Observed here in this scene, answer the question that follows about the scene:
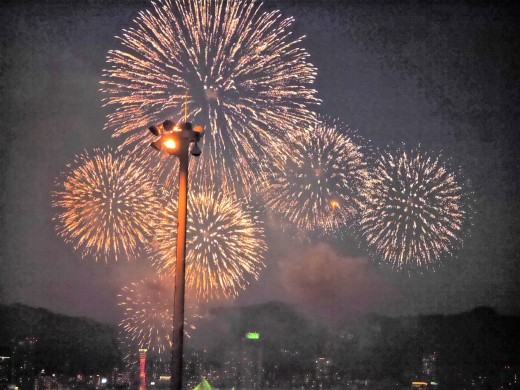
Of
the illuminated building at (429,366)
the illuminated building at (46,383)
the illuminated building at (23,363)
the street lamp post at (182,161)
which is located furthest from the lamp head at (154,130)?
the illuminated building at (429,366)

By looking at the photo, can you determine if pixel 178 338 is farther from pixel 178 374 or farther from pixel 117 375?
pixel 117 375

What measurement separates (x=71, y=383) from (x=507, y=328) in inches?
3077

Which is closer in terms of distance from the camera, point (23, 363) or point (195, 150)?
point (195, 150)

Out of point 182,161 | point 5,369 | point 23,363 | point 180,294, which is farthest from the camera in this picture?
point 23,363

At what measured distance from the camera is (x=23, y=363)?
102 m

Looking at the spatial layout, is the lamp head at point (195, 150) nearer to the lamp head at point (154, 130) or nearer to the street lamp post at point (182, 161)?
the street lamp post at point (182, 161)

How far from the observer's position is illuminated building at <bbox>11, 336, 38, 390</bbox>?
334 feet

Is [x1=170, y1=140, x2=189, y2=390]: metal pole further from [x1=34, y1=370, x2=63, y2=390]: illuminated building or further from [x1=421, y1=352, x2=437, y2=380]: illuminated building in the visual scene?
[x1=421, y1=352, x2=437, y2=380]: illuminated building

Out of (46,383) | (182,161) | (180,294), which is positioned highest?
(46,383)

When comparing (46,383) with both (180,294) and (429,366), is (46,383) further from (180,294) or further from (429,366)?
(180,294)

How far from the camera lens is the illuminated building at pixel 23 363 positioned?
101806mm

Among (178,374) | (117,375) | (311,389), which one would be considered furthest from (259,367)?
(178,374)

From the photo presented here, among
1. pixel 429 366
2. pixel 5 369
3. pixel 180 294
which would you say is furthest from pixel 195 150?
pixel 429 366

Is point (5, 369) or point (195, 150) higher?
point (5, 369)
